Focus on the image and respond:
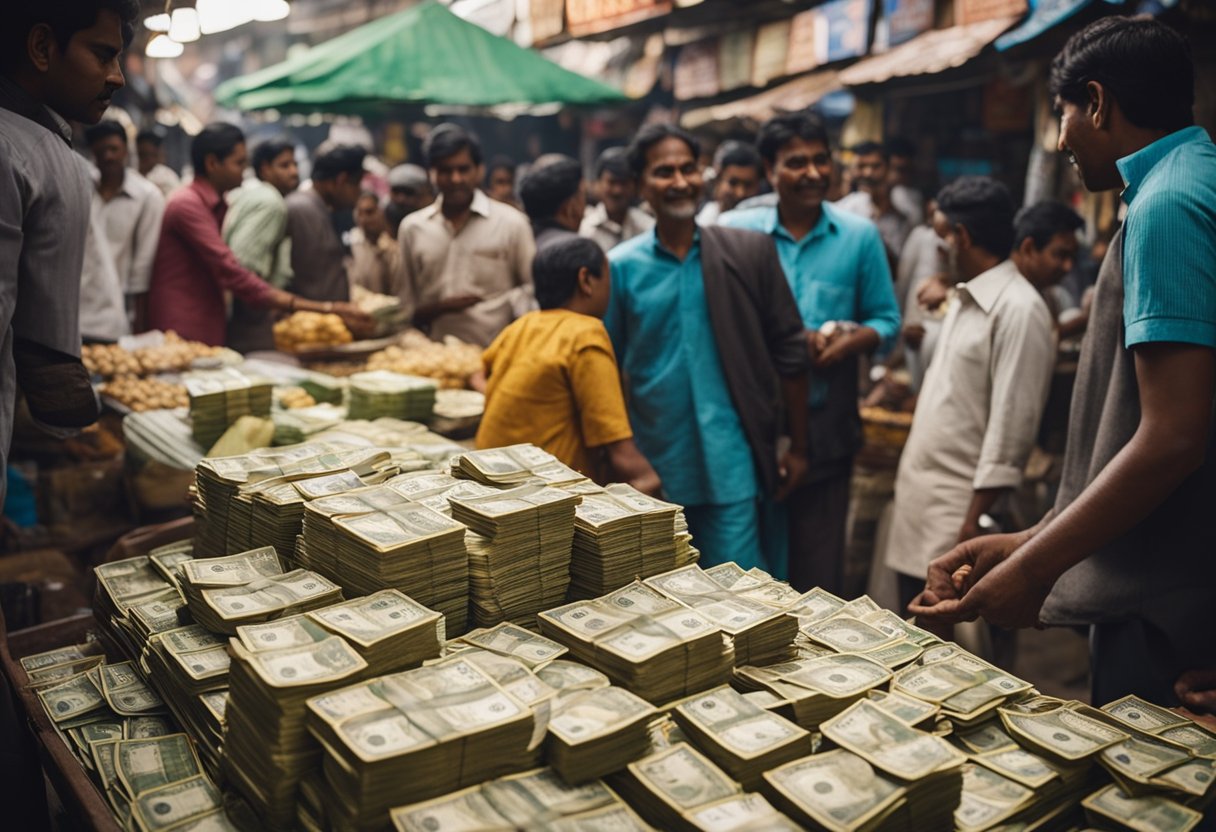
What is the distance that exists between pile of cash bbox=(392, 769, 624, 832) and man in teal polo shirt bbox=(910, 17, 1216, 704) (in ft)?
3.95

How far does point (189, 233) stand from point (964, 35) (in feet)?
18.9

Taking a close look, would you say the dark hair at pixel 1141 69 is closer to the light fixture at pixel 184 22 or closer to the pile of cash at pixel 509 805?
the pile of cash at pixel 509 805

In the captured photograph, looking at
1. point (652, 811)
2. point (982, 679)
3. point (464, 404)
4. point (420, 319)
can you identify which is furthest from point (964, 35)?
point (652, 811)

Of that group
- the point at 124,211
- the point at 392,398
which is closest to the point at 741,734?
the point at 392,398

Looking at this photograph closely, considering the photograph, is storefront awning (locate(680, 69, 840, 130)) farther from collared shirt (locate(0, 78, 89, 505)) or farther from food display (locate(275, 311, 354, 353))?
collared shirt (locate(0, 78, 89, 505))

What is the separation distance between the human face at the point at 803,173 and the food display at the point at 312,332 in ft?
9.02

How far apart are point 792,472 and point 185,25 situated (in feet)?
15.2

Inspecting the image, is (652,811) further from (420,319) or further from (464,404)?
(420,319)

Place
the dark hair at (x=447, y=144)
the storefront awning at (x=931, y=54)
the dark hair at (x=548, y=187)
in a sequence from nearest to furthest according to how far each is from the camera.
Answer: the dark hair at (x=548, y=187) → the dark hair at (x=447, y=144) → the storefront awning at (x=931, y=54)

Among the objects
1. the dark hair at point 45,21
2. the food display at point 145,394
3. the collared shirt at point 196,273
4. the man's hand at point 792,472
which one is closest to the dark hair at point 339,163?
the collared shirt at point 196,273

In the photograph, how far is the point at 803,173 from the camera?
14.4 feet

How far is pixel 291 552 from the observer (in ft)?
7.88

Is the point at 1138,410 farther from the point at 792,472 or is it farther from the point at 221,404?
the point at 221,404

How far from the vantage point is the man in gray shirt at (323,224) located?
647cm
